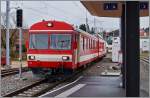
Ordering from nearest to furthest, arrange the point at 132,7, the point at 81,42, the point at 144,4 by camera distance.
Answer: the point at 132,7
the point at 144,4
the point at 81,42

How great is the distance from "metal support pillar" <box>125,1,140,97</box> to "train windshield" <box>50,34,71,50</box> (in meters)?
9.96

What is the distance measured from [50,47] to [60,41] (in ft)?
1.82

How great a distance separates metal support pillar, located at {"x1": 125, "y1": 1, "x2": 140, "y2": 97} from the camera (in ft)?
35.9

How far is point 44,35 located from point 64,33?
3.18ft

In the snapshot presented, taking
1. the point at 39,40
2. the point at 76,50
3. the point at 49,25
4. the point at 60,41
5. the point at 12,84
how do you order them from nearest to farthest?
1. the point at 12,84
2. the point at 60,41
3. the point at 39,40
4. the point at 49,25
5. the point at 76,50

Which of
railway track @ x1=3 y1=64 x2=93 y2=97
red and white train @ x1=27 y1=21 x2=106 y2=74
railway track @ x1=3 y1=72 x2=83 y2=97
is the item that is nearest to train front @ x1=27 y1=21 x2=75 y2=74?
red and white train @ x1=27 y1=21 x2=106 y2=74

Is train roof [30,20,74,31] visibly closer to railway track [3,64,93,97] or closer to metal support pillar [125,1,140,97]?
railway track [3,64,93,97]

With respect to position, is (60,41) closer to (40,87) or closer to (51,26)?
(51,26)

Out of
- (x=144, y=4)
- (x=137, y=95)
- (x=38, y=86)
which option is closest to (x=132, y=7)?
(x=137, y=95)

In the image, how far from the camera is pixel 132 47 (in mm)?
11156

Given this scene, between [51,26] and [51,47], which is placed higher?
[51,26]

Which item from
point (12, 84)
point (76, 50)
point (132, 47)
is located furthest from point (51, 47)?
point (132, 47)

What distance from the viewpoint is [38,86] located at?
64.0 feet

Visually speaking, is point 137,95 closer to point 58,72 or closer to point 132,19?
point 132,19
